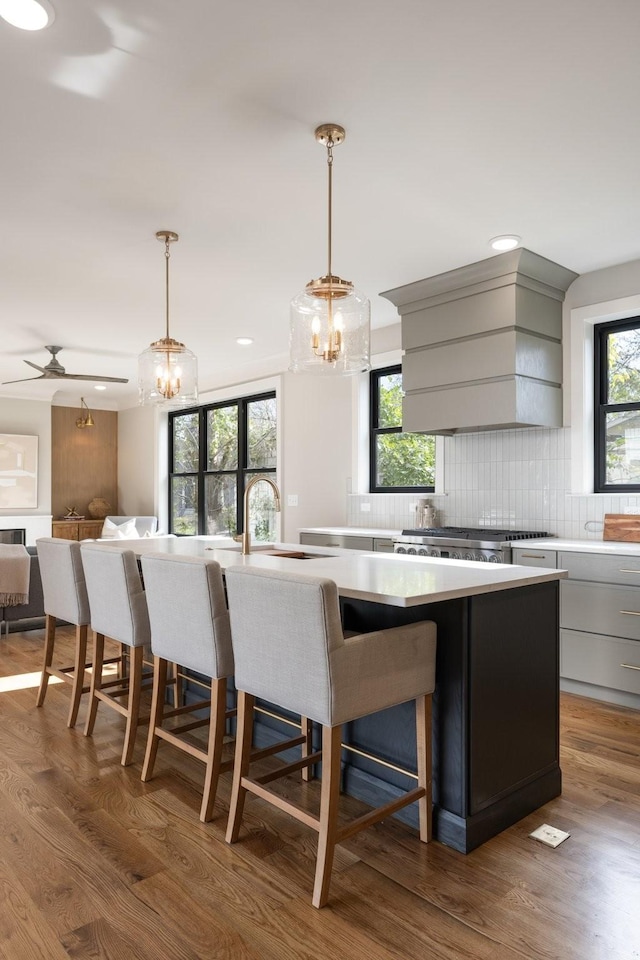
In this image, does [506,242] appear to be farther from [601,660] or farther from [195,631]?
[195,631]

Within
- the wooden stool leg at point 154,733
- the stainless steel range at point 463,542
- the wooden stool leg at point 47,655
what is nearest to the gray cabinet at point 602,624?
the stainless steel range at point 463,542

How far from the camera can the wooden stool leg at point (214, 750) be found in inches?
91.4

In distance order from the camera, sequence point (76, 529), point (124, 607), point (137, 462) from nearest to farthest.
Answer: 1. point (124, 607)
2. point (76, 529)
3. point (137, 462)

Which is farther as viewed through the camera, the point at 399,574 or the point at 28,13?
the point at 399,574

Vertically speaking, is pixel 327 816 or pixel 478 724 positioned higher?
pixel 478 724

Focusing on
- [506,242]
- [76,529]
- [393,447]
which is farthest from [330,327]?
[76,529]

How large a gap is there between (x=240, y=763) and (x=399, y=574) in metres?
0.84

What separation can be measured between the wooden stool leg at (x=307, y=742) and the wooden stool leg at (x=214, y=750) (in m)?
0.36

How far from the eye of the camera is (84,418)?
364 inches

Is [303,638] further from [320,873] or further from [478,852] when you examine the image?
[478,852]

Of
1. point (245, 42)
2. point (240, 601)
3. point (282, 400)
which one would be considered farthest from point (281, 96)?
point (282, 400)

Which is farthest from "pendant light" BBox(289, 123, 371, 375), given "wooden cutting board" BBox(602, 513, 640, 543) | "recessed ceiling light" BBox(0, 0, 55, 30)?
"wooden cutting board" BBox(602, 513, 640, 543)

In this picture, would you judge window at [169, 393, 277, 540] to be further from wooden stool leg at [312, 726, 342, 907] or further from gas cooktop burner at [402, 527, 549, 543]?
wooden stool leg at [312, 726, 342, 907]

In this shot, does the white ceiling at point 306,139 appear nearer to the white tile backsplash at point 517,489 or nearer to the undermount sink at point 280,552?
the white tile backsplash at point 517,489
